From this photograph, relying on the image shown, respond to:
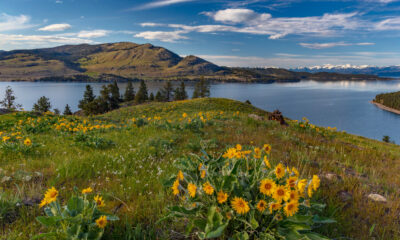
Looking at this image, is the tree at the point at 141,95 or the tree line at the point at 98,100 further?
the tree at the point at 141,95

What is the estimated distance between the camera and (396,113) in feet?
332

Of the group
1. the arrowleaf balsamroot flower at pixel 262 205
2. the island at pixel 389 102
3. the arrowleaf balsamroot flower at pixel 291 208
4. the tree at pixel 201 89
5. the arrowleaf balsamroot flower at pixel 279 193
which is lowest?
the island at pixel 389 102

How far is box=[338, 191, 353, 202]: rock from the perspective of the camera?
2844 mm

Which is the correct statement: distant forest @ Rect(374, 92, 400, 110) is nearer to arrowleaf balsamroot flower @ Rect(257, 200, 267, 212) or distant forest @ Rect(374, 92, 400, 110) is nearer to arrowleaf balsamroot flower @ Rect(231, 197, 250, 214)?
arrowleaf balsamroot flower @ Rect(257, 200, 267, 212)

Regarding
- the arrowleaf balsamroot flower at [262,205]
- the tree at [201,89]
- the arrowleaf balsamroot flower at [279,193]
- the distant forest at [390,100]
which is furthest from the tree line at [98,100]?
the distant forest at [390,100]

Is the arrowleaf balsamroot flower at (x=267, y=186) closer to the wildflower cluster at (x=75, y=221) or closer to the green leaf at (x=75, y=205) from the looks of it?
the wildflower cluster at (x=75, y=221)

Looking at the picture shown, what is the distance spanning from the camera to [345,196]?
293 cm

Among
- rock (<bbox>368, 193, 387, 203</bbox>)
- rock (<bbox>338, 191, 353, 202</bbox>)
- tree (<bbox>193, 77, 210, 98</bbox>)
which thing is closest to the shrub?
rock (<bbox>338, 191, 353, 202</bbox>)

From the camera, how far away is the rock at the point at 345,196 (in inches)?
112

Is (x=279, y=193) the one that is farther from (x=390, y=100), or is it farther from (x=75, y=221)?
(x=390, y=100)

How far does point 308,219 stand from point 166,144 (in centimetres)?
384

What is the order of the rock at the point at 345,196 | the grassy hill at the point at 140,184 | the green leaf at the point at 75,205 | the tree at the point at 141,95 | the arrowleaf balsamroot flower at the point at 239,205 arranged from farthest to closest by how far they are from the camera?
the tree at the point at 141,95, the rock at the point at 345,196, the grassy hill at the point at 140,184, the green leaf at the point at 75,205, the arrowleaf balsamroot flower at the point at 239,205

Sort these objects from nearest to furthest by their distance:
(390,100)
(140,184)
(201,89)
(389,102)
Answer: (140,184) < (201,89) < (389,102) < (390,100)

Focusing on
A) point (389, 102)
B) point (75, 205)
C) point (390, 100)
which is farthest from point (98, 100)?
point (390, 100)
